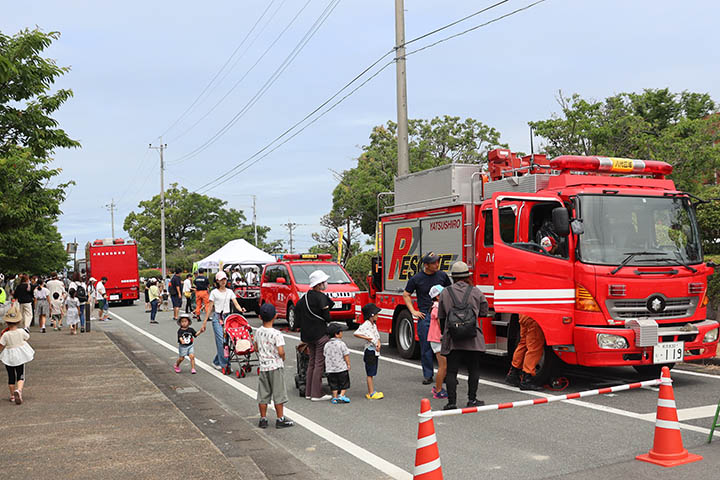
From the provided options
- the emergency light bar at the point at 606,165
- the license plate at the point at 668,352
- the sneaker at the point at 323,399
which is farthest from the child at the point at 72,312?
the license plate at the point at 668,352

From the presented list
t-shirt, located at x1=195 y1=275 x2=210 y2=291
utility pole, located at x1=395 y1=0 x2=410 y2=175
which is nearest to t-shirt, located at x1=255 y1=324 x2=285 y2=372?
utility pole, located at x1=395 y1=0 x2=410 y2=175

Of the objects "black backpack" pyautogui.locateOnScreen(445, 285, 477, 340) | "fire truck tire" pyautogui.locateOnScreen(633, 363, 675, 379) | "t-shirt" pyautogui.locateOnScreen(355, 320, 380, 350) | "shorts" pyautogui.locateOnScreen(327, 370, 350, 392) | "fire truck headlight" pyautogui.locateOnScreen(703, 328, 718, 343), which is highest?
"black backpack" pyautogui.locateOnScreen(445, 285, 477, 340)

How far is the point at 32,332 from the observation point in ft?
72.5

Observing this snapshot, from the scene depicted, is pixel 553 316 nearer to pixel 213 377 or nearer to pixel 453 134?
pixel 213 377

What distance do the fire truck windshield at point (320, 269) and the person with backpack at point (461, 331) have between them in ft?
37.9

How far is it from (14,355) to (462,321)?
6.12 meters

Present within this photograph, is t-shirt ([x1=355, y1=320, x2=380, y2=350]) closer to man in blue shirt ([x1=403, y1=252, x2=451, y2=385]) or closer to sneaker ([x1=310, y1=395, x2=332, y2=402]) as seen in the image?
man in blue shirt ([x1=403, y1=252, x2=451, y2=385])

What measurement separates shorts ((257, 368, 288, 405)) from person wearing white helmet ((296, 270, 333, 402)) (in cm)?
135

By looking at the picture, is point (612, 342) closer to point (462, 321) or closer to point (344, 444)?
point (462, 321)

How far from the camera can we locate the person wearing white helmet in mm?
9156

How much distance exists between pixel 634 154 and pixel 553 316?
16171mm

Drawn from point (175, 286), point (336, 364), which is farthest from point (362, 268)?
point (336, 364)

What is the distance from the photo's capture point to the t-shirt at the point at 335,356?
358 inches

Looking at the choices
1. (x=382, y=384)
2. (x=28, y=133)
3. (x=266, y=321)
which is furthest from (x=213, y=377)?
(x=28, y=133)
